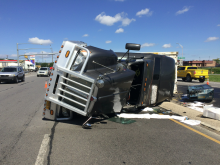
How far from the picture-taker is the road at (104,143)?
3328 millimetres

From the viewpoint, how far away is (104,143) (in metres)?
3.99

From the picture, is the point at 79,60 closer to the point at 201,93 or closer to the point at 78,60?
the point at 78,60

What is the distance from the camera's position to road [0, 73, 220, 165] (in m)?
3.33

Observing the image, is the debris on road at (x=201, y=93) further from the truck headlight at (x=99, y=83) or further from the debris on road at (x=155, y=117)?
the truck headlight at (x=99, y=83)

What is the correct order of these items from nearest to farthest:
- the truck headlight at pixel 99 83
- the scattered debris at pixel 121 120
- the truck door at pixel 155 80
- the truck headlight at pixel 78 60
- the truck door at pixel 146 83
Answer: the truck headlight at pixel 99 83 < the truck headlight at pixel 78 60 < the scattered debris at pixel 121 120 < the truck door at pixel 146 83 < the truck door at pixel 155 80

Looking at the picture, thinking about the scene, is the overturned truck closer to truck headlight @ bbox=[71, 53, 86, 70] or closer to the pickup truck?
truck headlight @ bbox=[71, 53, 86, 70]

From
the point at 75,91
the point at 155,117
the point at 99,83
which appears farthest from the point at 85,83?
the point at 155,117

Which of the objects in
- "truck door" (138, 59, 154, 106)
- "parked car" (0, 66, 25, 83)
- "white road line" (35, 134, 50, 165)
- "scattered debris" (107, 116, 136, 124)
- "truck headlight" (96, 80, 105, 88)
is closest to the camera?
"white road line" (35, 134, 50, 165)

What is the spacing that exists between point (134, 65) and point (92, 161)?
448cm

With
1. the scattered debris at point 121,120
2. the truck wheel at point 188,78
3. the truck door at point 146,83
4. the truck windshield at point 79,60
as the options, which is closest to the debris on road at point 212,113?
the truck door at point 146,83

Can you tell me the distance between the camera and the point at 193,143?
13.5 feet

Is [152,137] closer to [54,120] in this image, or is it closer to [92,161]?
[92,161]

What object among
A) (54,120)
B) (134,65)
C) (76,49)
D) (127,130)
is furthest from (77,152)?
(134,65)

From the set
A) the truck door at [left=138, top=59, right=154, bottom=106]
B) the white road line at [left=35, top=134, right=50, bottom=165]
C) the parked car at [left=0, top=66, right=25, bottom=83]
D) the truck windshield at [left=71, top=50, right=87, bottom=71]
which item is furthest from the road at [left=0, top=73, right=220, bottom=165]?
the parked car at [left=0, top=66, right=25, bottom=83]
